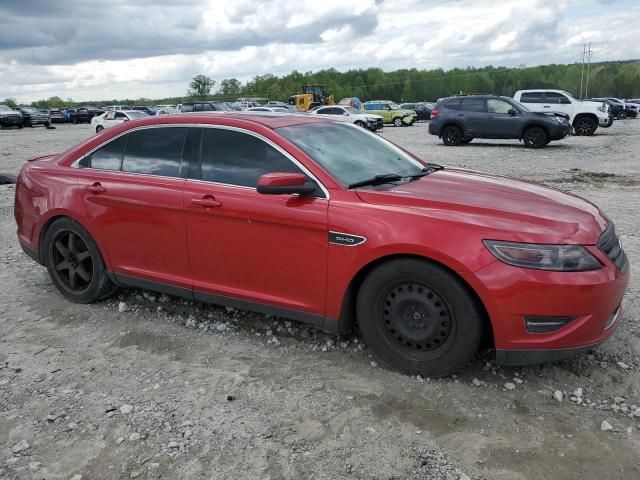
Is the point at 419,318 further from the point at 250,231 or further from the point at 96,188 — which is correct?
the point at 96,188

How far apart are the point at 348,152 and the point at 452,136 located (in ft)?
56.8

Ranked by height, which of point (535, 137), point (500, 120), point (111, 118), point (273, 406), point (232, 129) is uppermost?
point (111, 118)

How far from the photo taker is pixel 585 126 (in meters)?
24.0

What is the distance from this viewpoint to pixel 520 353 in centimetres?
314

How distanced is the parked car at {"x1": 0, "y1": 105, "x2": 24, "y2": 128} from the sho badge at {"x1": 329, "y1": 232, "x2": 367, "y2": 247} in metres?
42.3

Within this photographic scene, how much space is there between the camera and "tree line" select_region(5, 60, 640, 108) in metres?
107

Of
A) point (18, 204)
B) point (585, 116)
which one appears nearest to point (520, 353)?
point (18, 204)

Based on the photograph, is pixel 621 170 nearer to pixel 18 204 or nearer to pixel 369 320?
pixel 369 320

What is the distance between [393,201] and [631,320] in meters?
2.26

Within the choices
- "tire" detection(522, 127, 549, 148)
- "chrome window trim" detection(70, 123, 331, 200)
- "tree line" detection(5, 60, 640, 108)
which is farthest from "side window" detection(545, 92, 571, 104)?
"tree line" detection(5, 60, 640, 108)

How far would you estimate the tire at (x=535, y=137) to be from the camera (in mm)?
18547

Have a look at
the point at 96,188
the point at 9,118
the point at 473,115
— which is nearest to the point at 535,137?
the point at 473,115

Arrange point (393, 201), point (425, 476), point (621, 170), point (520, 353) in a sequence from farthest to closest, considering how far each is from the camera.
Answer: point (621, 170), point (393, 201), point (520, 353), point (425, 476)

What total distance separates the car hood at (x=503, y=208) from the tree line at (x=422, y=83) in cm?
10623
